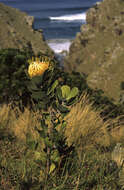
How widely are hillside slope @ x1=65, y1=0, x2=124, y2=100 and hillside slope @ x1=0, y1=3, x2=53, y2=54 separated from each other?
11961 mm

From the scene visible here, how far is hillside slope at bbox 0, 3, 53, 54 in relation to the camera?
15.6 meters

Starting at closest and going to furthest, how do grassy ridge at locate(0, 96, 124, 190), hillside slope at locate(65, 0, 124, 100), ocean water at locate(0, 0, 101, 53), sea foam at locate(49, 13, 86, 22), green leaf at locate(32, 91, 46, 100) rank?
green leaf at locate(32, 91, 46, 100) → grassy ridge at locate(0, 96, 124, 190) → hillside slope at locate(65, 0, 124, 100) → ocean water at locate(0, 0, 101, 53) → sea foam at locate(49, 13, 86, 22)

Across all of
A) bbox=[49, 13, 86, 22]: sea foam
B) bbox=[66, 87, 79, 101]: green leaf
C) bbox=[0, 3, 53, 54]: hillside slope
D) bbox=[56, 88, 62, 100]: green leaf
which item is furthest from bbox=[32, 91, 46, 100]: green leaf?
bbox=[49, 13, 86, 22]: sea foam

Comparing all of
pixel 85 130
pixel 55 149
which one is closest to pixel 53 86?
pixel 55 149

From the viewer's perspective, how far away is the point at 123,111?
6961 mm

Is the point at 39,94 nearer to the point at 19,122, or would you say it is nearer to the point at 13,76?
the point at 19,122

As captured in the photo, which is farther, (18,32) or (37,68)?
(18,32)

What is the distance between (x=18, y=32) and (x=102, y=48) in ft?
98.2

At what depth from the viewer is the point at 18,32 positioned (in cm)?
1997

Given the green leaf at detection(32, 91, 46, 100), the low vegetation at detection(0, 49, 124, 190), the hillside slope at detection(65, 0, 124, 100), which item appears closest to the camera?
the green leaf at detection(32, 91, 46, 100)

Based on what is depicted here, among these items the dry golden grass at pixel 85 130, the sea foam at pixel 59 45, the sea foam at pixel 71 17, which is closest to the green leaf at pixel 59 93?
the dry golden grass at pixel 85 130

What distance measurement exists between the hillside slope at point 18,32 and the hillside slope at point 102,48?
1196cm

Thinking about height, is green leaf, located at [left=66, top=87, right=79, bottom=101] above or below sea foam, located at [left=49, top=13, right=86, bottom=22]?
below

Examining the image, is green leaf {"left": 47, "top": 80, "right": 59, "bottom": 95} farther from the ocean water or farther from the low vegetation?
the ocean water
